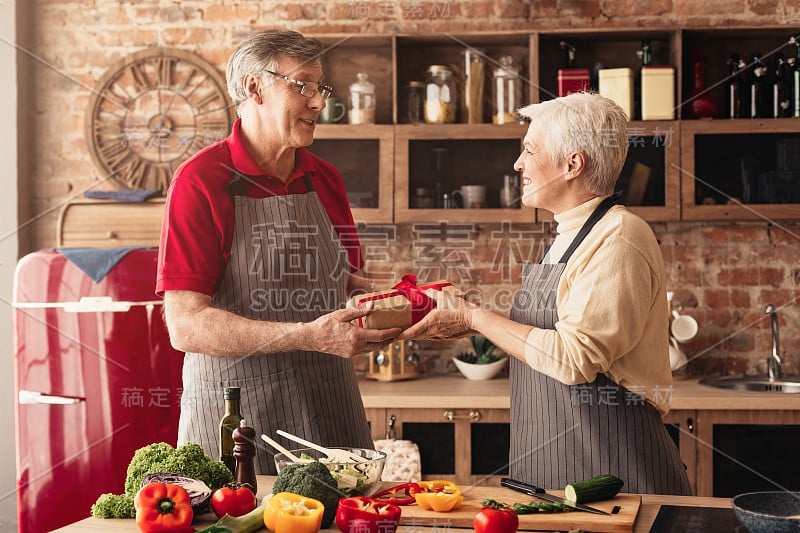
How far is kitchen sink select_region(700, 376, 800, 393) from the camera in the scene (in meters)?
3.65

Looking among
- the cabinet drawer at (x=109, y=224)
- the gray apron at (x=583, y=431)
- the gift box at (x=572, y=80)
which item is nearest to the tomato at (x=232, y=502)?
the gray apron at (x=583, y=431)

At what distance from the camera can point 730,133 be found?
3.65m

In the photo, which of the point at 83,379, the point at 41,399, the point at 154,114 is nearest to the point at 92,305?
the point at 83,379

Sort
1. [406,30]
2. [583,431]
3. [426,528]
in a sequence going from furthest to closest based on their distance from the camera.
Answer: [406,30] < [583,431] < [426,528]

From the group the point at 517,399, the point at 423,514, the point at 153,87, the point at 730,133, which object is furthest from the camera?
the point at 153,87

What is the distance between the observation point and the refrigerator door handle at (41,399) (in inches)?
126

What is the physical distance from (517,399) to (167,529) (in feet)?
3.33

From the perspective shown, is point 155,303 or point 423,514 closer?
point 423,514

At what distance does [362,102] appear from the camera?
→ 3.82 metres

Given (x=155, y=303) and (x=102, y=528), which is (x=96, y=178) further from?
(x=102, y=528)

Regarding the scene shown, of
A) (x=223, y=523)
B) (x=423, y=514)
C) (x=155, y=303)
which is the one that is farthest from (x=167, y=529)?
(x=155, y=303)

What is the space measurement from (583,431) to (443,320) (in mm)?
442

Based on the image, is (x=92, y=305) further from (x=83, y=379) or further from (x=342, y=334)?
(x=342, y=334)

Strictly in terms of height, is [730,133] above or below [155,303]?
above
